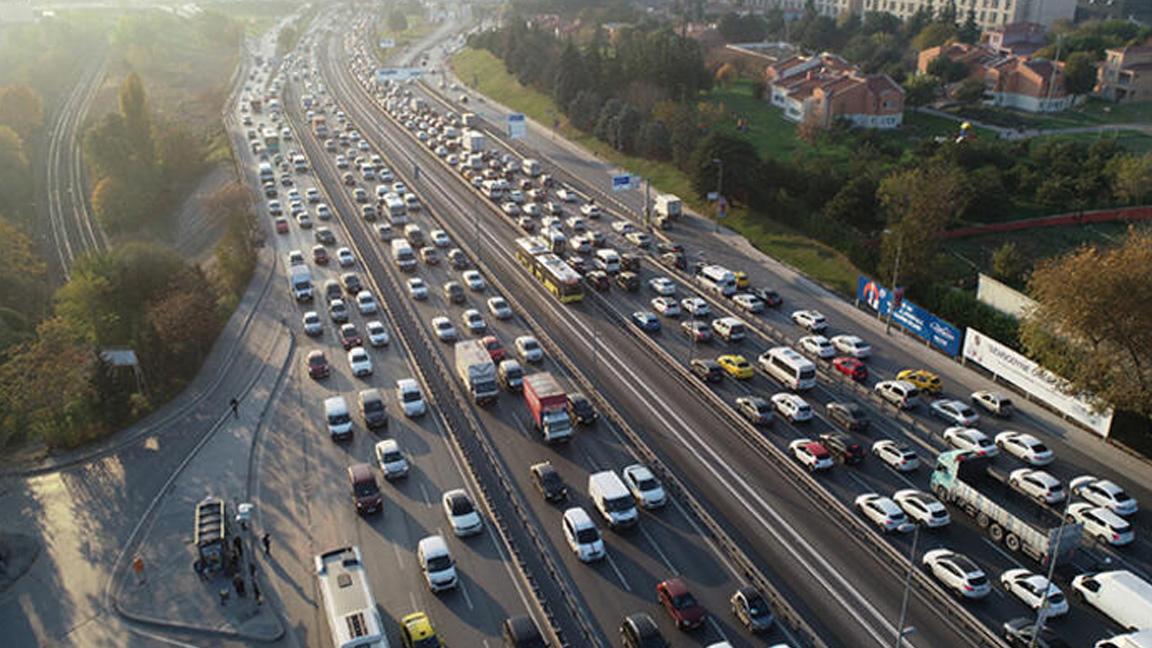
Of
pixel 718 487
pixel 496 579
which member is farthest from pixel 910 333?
pixel 496 579

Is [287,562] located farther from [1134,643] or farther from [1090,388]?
[1090,388]

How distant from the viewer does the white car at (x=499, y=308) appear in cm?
6156

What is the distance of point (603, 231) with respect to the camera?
267 feet

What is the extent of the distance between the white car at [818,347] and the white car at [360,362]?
93.0 feet

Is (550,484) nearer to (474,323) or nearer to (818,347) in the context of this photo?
(474,323)

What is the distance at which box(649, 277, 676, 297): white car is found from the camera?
64562 mm

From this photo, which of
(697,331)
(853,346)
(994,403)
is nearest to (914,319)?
(853,346)

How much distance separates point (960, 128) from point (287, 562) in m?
Answer: 103

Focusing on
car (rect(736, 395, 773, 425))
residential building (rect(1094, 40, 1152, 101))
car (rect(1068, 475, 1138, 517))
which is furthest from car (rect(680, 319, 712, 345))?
residential building (rect(1094, 40, 1152, 101))

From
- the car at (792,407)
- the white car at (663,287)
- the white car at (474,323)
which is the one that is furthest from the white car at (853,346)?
the white car at (474,323)

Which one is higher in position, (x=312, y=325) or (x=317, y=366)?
(x=317, y=366)

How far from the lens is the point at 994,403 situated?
47438 millimetres

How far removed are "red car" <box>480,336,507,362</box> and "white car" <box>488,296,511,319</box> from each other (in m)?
5.84

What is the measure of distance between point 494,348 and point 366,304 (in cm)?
1381
